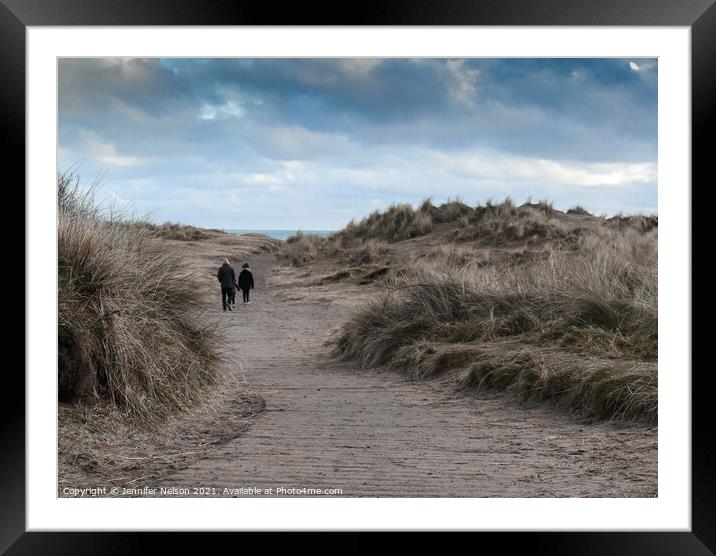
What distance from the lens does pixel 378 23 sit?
3.01 metres

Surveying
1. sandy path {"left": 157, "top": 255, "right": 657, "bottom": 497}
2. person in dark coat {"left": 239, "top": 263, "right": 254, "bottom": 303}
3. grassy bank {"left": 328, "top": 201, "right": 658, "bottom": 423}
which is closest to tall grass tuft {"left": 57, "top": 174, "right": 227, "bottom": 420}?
sandy path {"left": 157, "top": 255, "right": 657, "bottom": 497}

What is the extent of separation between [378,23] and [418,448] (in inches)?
101

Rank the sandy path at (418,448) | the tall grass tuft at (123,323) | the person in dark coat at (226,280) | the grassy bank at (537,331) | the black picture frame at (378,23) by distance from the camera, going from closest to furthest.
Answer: the black picture frame at (378,23), the sandy path at (418,448), the tall grass tuft at (123,323), the grassy bank at (537,331), the person in dark coat at (226,280)

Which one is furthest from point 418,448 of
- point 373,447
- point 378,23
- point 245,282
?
point 245,282

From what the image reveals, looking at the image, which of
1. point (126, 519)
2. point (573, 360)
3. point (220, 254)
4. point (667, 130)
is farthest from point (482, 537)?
point (220, 254)

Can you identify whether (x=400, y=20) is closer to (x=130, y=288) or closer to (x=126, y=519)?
(x=126, y=519)

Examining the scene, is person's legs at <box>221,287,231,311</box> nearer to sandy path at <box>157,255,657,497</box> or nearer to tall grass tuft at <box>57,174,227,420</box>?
sandy path at <box>157,255,657,497</box>

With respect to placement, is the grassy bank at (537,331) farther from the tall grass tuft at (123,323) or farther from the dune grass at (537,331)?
the tall grass tuft at (123,323)

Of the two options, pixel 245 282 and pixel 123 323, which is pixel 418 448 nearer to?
Answer: pixel 123 323

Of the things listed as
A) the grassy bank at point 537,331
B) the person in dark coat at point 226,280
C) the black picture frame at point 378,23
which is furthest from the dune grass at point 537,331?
the person in dark coat at point 226,280

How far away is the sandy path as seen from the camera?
3.57 m

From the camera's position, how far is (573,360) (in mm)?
5723

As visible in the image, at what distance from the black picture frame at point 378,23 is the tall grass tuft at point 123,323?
1.26 m

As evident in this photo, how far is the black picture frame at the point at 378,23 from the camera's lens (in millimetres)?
2920
